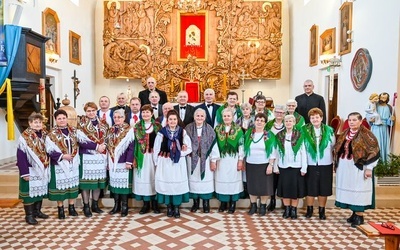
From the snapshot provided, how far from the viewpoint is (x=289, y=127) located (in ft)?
16.0

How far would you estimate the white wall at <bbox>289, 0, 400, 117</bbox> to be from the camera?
6.37 metres

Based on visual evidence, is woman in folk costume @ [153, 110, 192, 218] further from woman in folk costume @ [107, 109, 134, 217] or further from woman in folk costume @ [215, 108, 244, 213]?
woman in folk costume @ [215, 108, 244, 213]

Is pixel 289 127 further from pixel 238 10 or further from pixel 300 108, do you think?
pixel 238 10

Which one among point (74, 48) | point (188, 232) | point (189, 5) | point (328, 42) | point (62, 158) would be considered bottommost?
point (188, 232)

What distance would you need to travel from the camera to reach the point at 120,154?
4980 mm

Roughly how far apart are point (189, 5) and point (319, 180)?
8.86m

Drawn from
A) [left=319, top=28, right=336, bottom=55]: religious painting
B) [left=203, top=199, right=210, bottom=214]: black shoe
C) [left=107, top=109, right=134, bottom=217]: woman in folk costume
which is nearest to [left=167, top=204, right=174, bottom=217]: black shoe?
[left=203, top=199, right=210, bottom=214]: black shoe

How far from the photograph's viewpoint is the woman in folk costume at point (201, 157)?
500 centimetres

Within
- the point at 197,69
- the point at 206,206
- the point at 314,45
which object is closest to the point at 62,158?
the point at 206,206

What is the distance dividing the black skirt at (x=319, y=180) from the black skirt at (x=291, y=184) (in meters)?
0.10

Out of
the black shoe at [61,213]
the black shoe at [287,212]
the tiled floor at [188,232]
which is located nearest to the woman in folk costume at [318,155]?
the black shoe at [287,212]

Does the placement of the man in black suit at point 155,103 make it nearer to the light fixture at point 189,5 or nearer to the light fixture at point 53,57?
the light fixture at point 53,57

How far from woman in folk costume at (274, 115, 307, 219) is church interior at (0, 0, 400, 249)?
0.44m

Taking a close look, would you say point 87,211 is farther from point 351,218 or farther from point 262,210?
point 351,218
